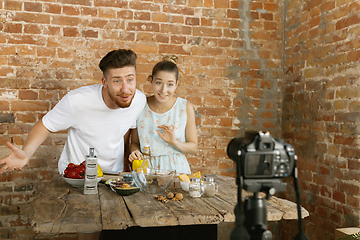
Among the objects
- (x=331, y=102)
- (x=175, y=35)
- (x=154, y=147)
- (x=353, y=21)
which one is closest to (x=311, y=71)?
(x=331, y=102)

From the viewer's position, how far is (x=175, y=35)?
287 cm

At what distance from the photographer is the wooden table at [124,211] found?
3.68 ft

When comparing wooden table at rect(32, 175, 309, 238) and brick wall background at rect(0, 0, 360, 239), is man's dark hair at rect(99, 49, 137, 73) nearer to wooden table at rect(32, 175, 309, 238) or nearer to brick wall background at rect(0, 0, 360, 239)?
brick wall background at rect(0, 0, 360, 239)

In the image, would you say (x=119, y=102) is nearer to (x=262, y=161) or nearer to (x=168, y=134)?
(x=168, y=134)

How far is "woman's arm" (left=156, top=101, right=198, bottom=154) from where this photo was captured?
2293mm

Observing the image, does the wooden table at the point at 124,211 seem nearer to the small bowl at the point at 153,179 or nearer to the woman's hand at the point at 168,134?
the small bowl at the point at 153,179

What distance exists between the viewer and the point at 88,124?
7.03ft

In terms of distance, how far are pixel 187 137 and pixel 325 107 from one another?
1120mm

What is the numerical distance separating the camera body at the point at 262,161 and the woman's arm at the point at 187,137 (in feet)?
4.52

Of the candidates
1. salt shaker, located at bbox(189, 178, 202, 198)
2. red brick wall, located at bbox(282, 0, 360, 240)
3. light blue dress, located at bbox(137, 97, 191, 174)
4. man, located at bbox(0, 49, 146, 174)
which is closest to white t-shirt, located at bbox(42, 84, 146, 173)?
man, located at bbox(0, 49, 146, 174)

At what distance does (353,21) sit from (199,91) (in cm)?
134

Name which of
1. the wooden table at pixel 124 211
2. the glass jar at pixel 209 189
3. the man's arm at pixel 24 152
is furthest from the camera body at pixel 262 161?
the man's arm at pixel 24 152

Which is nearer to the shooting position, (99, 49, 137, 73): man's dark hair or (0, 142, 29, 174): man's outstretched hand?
(0, 142, 29, 174): man's outstretched hand

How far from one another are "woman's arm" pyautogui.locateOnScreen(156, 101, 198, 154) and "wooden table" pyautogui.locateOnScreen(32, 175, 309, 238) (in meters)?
0.78
